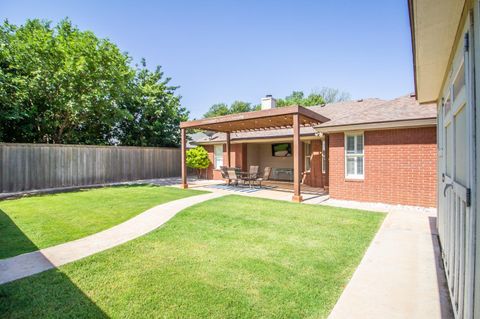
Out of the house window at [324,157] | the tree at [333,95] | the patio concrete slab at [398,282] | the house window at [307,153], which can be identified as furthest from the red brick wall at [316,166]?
the tree at [333,95]

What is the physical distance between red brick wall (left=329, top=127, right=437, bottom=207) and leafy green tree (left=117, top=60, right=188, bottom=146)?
53.6ft

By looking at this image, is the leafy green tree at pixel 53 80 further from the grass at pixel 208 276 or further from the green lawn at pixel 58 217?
the grass at pixel 208 276

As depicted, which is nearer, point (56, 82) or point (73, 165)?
point (56, 82)

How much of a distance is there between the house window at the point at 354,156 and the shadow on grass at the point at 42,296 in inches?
355

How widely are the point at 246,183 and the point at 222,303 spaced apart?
37.6 feet

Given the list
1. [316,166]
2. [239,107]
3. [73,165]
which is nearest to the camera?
[316,166]

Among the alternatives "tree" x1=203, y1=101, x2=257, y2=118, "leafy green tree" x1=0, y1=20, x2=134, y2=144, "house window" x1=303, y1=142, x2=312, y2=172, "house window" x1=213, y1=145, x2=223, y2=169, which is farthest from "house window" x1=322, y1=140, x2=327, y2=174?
"tree" x1=203, y1=101, x2=257, y2=118

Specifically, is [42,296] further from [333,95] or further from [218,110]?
[218,110]

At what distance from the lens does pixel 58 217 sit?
6.88 metres

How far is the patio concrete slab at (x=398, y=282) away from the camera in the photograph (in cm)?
274

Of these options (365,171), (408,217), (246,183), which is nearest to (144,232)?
(408,217)

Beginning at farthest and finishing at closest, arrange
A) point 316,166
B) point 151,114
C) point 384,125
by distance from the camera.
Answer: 1. point 151,114
2. point 316,166
3. point 384,125

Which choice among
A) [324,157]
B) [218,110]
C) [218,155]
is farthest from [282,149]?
[218,110]

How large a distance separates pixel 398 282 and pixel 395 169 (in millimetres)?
6110
